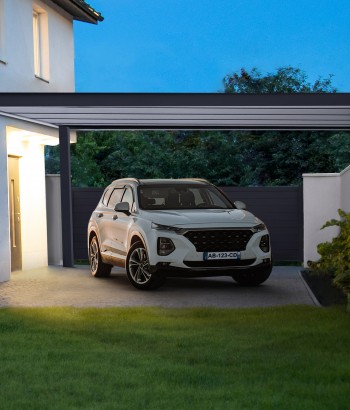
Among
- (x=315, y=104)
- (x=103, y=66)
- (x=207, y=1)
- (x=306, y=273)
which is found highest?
(x=207, y=1)

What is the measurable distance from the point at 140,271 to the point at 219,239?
154cm

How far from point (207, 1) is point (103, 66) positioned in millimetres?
15931

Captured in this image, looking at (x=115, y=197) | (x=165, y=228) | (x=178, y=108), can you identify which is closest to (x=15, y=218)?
(x=115, y=197)

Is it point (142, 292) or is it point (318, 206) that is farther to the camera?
point (318, 206)

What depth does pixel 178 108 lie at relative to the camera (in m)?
17.0

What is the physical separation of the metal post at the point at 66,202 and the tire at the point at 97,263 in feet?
6.05

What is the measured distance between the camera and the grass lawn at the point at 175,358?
6.81 metres

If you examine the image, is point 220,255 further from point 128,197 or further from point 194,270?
point 128,197

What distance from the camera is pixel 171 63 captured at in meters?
96.9

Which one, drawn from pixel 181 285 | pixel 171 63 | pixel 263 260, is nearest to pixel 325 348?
pixel 263 260

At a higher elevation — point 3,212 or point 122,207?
point 122,207

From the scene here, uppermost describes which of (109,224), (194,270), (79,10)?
(79,10)

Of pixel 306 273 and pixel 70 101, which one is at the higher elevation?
pixel 70 101

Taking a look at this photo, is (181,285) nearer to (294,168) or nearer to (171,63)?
(294,168)
